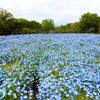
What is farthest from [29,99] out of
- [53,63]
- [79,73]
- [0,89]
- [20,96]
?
[53,63]

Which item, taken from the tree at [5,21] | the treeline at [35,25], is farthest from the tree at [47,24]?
the tree at [5,21]

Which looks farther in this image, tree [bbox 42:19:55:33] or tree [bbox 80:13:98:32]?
tree [bbox 42:19:55:33]

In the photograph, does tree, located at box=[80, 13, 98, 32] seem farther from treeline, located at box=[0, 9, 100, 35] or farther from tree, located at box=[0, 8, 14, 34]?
tree, located at box=[0, 8, 14, 34]

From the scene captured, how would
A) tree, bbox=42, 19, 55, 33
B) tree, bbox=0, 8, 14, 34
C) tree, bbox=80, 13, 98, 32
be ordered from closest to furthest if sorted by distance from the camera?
tree, bbox=0, 8, 14, 34 → tree, bbox=80, 13, 98, 32 → tree, bbox=42, 19, 55, 33

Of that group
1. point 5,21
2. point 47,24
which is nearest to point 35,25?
point 47,24

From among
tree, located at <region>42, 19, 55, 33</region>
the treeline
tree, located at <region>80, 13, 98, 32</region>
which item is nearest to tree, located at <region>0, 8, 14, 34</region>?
the treeline

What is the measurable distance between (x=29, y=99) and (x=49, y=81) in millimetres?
892

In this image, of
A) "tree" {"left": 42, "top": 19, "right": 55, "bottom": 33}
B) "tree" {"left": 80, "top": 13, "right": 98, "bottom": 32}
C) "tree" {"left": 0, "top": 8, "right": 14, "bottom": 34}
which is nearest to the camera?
"tree" {"left": 0, "top": 8, "right": 14, "bottom": 34}

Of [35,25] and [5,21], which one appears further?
[35,25]

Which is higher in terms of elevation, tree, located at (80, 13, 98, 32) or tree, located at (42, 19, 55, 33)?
tree, located at (80, 13, 98, 32)

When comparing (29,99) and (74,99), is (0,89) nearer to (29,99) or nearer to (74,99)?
(29,99)

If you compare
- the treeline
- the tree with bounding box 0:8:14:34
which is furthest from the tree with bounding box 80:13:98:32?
the tree with bounding box 0:8:14:34

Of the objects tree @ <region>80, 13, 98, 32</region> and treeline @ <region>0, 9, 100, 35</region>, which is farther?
tree @ <region>80, 13, 98, 32</region>

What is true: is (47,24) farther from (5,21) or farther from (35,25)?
(5,21)
